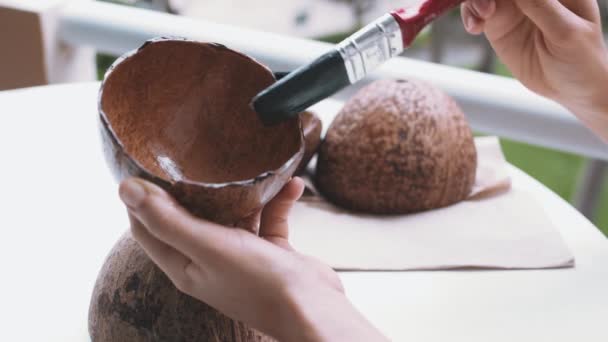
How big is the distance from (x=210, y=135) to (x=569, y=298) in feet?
1.36

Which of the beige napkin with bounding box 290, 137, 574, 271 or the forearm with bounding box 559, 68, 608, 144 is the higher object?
the forearm with bounding box 559, 68, 608, 144

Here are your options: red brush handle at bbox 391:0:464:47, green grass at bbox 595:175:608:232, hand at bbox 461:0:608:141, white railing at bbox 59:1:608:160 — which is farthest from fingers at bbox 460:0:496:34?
green grass at bbox 595:175:608:232

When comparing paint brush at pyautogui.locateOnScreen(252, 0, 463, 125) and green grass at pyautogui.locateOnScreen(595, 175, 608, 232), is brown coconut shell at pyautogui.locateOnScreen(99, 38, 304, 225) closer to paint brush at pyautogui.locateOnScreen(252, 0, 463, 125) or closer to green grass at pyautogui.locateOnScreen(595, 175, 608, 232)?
paint brush at pyautogui.locateOnScreen(252, 0, 463, 125)

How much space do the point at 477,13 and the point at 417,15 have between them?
0.63 feet

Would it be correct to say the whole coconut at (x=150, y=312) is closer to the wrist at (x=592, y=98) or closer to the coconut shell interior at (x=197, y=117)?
the coconut shell interior at (x=197, y=117)

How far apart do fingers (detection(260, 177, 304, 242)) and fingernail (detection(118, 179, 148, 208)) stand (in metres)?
0.16

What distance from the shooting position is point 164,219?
466 millimetres

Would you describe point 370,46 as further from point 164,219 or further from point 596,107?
point 596,107

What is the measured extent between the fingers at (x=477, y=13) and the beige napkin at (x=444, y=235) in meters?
0.22

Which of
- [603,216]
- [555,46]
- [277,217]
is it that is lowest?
[603,216]

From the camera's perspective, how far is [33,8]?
1.42 m

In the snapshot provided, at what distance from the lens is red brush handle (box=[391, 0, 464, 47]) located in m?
0.60

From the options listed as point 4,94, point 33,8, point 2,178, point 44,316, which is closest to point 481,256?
point 44,316

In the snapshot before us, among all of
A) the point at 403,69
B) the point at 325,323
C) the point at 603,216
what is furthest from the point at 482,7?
the point at 603,216
